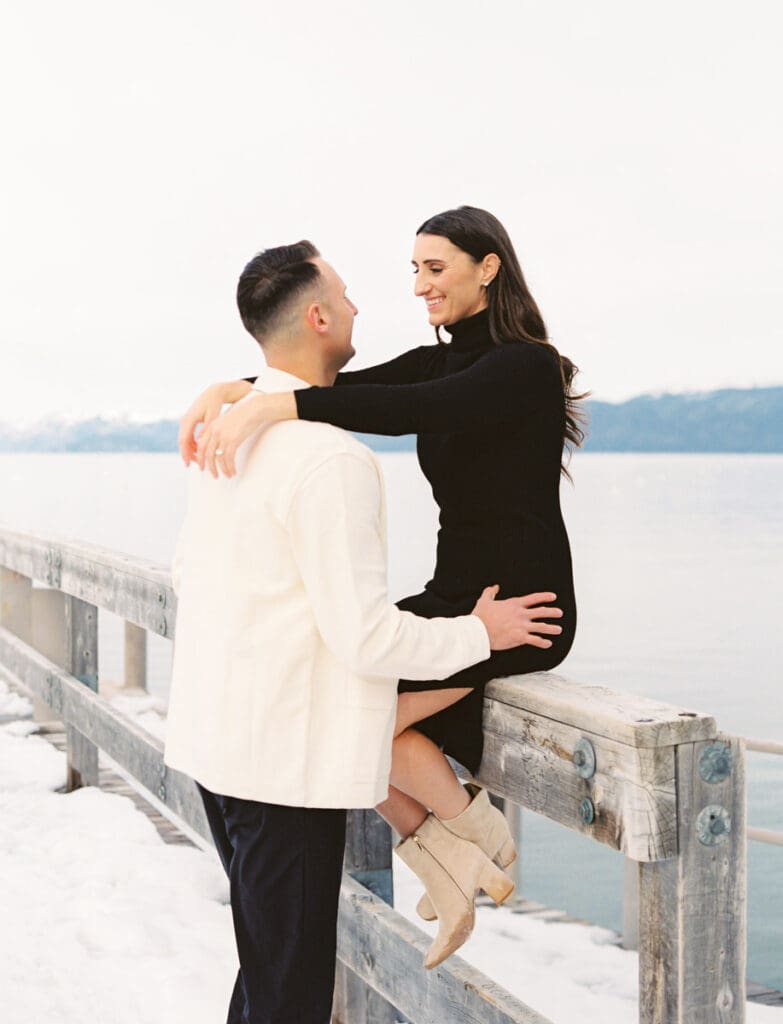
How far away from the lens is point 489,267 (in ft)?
8.09

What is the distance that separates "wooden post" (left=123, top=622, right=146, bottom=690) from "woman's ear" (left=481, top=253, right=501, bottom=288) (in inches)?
322

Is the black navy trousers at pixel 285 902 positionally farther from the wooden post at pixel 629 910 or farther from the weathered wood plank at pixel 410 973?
the wooden post at pixel 629 910

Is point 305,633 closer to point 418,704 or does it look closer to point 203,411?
point 418,704

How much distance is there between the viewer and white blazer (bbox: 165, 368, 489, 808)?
6.70 feet

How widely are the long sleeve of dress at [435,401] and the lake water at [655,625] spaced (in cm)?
434

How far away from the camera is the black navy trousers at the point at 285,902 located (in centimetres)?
220

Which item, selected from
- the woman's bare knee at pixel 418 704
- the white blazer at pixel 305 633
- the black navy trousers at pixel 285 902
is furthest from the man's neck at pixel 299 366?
the black navy trousers at pixel 285 902

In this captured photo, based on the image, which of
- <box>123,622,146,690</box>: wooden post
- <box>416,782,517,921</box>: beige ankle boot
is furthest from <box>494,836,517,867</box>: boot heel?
<box>123,622,146,690</box>: wooden post

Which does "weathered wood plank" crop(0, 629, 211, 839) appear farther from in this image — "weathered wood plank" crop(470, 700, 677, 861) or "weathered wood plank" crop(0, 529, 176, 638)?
"weathered wood plank" crop(470, 700, 677, 861)

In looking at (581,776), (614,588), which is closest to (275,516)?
(581,776)

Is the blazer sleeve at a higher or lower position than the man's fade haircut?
lower

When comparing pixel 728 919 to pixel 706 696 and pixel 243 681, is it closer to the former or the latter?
pixel 243 681

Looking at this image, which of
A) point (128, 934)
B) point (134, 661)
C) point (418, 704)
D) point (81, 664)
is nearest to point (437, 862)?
point (418, 704)

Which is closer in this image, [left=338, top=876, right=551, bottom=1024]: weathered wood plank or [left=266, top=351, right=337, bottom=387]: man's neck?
[left=266, top=351, right=337, bottom=387]: man's neck
